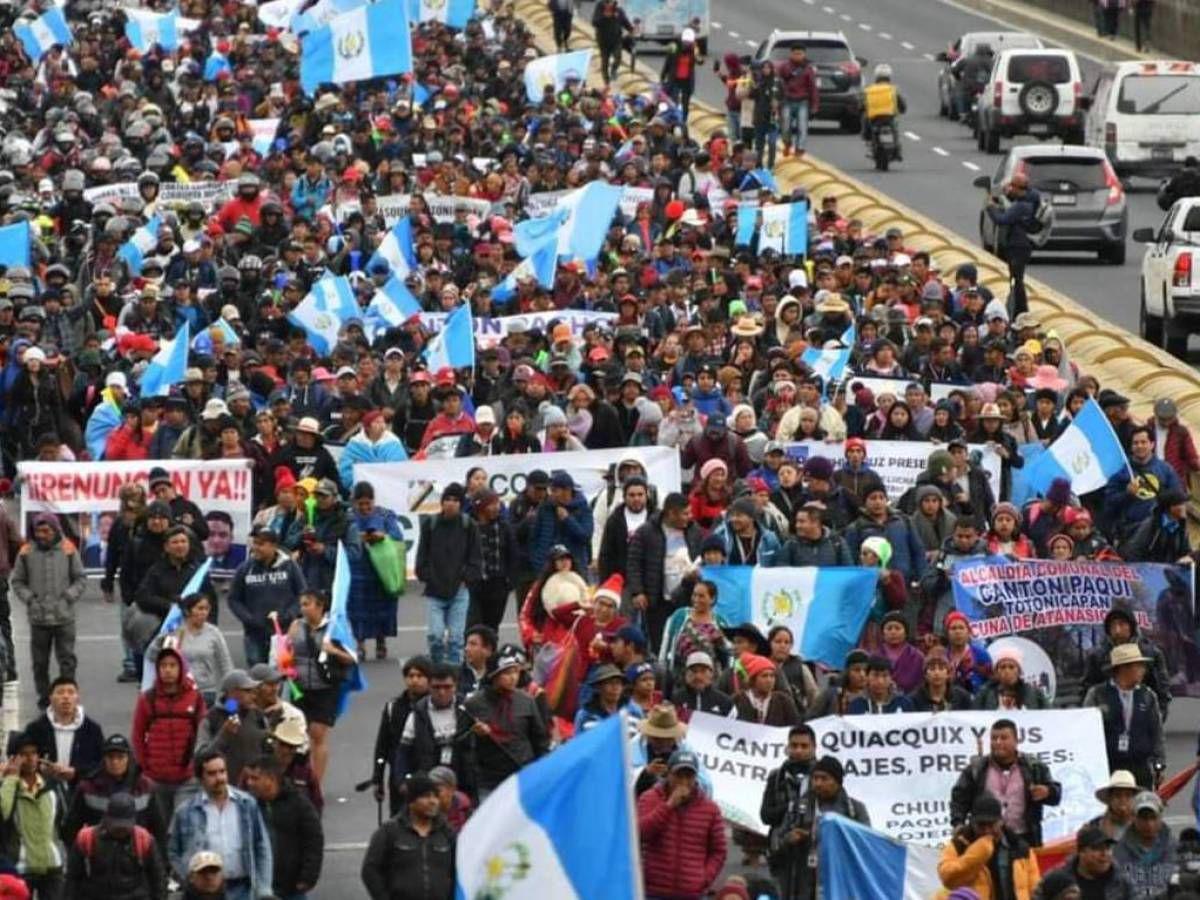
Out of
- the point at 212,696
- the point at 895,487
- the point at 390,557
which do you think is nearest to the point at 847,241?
the point at 895,487

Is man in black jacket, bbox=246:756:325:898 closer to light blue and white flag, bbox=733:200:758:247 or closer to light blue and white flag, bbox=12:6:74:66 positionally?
light blue and white flag, bbox=733:200:758:247

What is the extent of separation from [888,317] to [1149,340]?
7191 mm

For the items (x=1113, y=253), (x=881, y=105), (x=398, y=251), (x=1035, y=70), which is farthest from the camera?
(x=1035, y=70)

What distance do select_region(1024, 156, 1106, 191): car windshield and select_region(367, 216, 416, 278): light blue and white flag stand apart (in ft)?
33.1

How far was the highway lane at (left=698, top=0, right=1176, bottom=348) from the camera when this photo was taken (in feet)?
142

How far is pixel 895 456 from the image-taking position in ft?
84.7

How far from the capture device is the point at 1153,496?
24.3 meters

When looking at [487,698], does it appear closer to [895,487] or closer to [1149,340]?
[895,487]

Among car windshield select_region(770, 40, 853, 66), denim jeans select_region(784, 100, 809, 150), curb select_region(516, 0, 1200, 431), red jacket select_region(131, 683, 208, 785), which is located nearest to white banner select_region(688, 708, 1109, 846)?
red jacket select_region(131, 683, 208, 785)

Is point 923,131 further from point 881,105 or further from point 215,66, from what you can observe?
point 215,66

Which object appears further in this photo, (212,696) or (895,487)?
(895,487)

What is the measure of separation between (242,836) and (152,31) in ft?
112

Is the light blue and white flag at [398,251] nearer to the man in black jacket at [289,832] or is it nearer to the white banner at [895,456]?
the white banner at [895,456]

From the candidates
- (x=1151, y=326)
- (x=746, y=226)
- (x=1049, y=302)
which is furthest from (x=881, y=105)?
(x=746, y=226)
